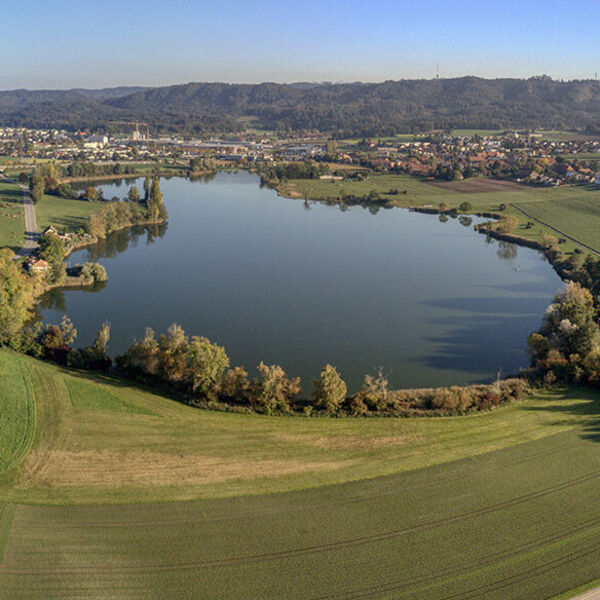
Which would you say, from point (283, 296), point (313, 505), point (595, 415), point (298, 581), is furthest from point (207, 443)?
point (283, 296)

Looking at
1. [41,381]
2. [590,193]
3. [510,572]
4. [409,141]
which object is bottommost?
[510,572]

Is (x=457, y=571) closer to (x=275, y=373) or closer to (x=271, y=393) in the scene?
(x=271, y=393)

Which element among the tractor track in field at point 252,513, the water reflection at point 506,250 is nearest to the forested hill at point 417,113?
the water reflection at point 506,250

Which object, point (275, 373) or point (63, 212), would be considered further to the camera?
point (63, 212)

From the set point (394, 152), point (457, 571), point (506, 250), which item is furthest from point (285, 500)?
point (394, 152)

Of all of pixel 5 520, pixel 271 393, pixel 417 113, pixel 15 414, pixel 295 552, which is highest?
pixel 417 113

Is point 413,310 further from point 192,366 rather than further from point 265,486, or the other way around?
point 265,486
